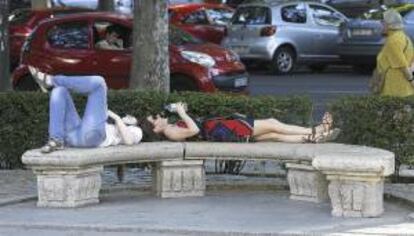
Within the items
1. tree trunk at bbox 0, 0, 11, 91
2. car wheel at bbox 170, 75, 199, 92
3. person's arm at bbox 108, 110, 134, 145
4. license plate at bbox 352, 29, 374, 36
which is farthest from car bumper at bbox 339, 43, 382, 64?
person's arm at bbox 108, 110, 134, 145

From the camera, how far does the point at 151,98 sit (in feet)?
31.0

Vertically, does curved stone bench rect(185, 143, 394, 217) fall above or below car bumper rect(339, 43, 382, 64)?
above

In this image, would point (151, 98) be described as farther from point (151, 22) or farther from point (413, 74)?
point (413, 74)

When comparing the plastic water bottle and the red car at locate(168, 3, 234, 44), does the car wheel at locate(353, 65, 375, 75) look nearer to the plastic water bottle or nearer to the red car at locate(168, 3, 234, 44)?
the red car at locate(168, 3, 234, 44)

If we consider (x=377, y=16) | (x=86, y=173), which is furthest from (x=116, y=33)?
(x=377, y=16)

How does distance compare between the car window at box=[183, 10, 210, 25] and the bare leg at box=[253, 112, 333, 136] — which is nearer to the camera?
the bare leg at box=[253, 112, 333, 136]

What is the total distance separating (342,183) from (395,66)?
249 cm

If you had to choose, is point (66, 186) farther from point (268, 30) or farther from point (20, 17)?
point (20, 17)

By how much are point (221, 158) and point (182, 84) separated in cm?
615

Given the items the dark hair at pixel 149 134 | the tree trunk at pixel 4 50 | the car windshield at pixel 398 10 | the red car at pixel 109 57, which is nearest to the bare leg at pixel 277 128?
the dark hair at pixel 149 134

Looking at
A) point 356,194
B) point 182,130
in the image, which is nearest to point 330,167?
point 356,194

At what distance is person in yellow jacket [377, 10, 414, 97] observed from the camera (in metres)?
9.73

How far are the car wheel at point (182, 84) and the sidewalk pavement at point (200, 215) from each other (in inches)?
202

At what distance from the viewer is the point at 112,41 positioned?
14891 millimetres
